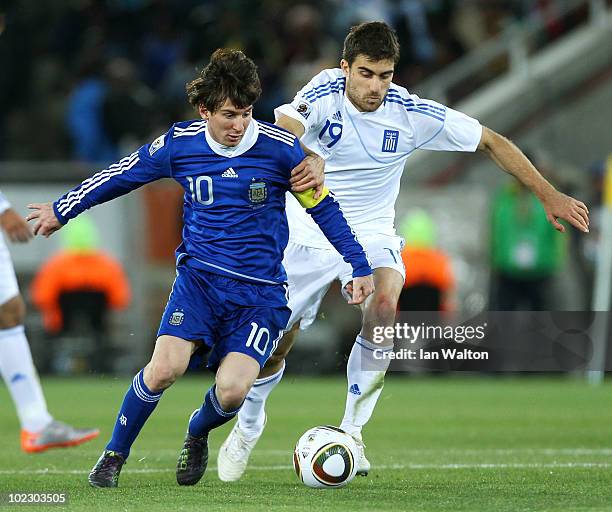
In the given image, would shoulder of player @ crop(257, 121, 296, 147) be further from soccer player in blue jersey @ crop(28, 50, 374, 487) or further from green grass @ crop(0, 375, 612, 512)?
green grass @ crop(0, 375, 612, 512)

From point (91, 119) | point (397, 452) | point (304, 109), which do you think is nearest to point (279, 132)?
point (304, 109)

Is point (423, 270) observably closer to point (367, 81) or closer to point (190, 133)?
point (367, 81)

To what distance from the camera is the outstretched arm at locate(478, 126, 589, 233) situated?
25.2ft

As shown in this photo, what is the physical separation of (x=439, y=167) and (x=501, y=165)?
953 centimetres

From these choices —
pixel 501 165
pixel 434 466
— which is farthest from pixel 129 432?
pixel 501 165

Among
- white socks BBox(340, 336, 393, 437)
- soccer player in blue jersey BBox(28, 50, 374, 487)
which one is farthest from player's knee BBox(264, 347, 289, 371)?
soccer player in blue jersey BBox(28, 50, 374, 487)

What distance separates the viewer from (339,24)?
18.1 m

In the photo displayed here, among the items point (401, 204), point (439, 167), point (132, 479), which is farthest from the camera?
point (439, 167)

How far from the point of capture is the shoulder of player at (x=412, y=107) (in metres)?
8.15

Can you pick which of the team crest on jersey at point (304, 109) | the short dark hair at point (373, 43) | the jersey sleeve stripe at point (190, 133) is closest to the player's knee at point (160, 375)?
the jersey sleeve stripe at point (190, 133)

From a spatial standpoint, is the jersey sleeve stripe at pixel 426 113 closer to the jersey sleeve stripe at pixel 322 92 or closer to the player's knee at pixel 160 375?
the jersey sleeve stripe at pixel 322 92

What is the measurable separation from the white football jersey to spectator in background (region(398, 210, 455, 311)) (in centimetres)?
615

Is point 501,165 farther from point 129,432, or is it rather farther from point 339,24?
point 339,24

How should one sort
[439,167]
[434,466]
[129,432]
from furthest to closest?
[439,167] → [434,466] → [129,432]
